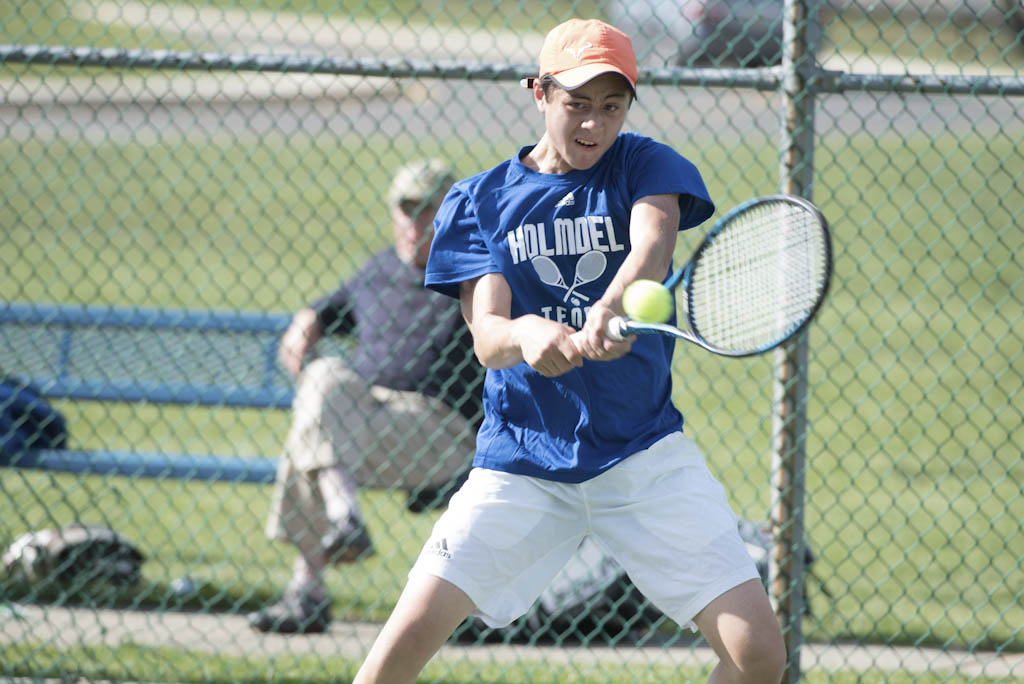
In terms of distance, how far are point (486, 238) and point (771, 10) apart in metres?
10.1

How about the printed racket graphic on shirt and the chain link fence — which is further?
the chain link fence

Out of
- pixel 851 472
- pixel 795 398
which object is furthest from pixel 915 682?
pixel 851 472

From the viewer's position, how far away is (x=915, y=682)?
374 cm

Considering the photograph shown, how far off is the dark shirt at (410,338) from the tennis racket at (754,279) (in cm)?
166

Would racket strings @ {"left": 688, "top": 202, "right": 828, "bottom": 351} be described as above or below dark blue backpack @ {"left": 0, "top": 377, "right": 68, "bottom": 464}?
below

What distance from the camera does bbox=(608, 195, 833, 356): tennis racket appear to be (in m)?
2.70

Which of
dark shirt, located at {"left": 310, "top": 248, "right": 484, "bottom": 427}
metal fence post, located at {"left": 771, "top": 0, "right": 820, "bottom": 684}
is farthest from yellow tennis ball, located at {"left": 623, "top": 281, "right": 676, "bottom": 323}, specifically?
dark shirt, located at {"left": 310, "top": 248, "right": 484, "bottom": 427}

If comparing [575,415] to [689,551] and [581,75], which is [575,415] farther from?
[581,75]

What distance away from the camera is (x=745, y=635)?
262 centimetres

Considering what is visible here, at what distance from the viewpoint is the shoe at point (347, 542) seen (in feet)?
14.0

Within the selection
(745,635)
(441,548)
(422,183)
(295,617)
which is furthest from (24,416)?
(745,635)

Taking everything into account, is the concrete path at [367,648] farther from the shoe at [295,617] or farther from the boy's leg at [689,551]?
the boy's leg at [689,551]

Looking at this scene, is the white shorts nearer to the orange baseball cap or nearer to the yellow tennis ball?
the yellow tennis ball

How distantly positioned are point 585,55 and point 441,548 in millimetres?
1174
